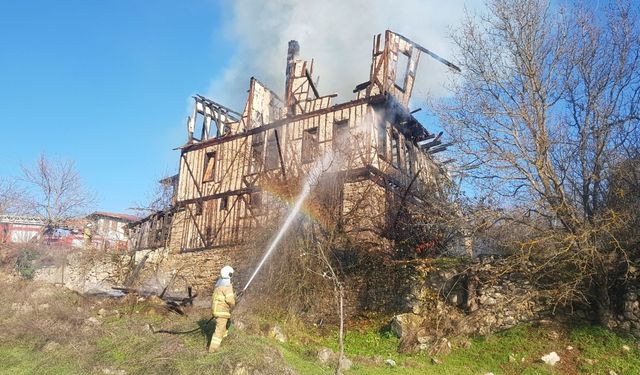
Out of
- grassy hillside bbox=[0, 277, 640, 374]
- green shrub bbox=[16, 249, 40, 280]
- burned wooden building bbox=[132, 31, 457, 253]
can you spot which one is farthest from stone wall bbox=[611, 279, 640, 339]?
green shrub bbox=[16, 249, 40, 280]

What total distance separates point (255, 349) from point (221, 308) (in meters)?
0.93

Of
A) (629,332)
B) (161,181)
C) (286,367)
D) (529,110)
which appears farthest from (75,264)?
(629,332)

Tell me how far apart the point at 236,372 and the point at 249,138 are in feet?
46.0

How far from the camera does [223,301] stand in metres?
9.28

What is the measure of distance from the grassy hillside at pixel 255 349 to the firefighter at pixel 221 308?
0.22 meters

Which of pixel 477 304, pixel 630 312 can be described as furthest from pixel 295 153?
pixel 630 312

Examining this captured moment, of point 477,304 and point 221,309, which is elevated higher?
point 477,304

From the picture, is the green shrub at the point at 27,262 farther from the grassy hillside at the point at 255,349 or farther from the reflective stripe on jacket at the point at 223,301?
the reflective stripe on jacket at the point at 223,301

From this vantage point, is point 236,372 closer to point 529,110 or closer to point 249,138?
point 529,110

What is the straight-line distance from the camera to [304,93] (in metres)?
20.5

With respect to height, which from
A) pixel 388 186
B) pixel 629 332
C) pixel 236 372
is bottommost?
pixel 236 372

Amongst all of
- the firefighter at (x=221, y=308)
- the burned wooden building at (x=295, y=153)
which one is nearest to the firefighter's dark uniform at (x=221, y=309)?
the firefighter at (x=221, y=308)

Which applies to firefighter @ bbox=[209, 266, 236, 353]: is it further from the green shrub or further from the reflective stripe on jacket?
the green shrub

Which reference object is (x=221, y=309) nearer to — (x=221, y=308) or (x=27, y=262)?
(x=221, y=308)
